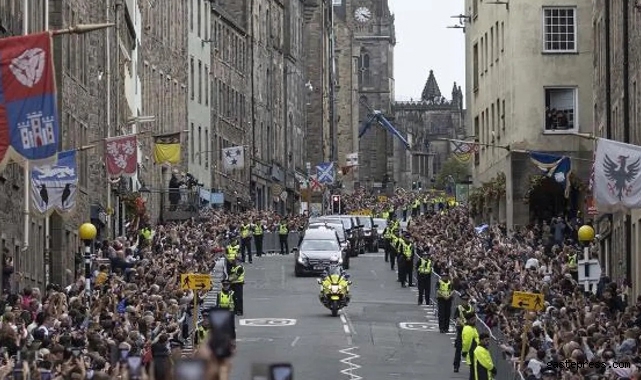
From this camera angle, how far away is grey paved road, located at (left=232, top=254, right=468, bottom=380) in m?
35.5

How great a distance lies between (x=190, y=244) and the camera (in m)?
53.2

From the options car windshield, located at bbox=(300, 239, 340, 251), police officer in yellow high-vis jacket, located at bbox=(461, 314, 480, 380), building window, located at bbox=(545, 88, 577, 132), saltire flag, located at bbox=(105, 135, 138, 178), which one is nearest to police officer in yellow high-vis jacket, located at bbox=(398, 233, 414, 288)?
car windshield, located at bbox=(300, 239, 340, 251)

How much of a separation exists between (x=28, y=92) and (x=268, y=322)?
78.9 feet

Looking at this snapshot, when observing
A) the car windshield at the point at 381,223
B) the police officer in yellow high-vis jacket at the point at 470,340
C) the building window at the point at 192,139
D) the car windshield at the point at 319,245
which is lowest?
the police officer in yellow high-vis jacket at the point at 470,340

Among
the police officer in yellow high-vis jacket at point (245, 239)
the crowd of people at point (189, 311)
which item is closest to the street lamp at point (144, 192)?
the police officer in yellow high-vis jacket at point (245, 239)

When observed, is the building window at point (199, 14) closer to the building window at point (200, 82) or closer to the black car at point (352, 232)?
the building window at point (200, 82)

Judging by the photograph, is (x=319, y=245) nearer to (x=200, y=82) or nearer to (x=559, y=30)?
A: (x=559, y=30)

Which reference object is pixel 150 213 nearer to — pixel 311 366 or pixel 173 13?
pixel 173 13

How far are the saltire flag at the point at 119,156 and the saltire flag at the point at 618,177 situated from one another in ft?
48.5

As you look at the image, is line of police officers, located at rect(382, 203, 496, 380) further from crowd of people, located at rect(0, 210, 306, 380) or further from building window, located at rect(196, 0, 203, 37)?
building window, located at rect(196, 0, 203, 37)

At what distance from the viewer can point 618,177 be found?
3036cm

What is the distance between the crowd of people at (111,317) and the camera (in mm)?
19031

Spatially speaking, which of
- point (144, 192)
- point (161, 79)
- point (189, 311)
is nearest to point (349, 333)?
point (189, 311)

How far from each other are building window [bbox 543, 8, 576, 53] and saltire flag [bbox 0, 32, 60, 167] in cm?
4418
